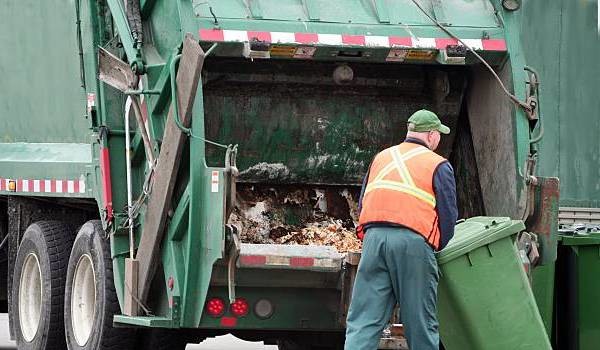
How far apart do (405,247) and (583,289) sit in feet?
6.22

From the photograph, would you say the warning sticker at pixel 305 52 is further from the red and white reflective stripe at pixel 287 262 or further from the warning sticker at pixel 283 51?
the red and white reflective stripe at pixel 287 262

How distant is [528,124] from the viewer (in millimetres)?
7957

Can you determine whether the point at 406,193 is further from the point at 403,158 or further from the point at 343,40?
the point at 343,40

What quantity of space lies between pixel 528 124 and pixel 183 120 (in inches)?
70.4

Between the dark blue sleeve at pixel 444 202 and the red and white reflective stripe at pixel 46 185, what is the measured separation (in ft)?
9.28

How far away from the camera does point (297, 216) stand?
8672mm

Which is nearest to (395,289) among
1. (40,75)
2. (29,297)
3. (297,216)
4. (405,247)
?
(405,247)

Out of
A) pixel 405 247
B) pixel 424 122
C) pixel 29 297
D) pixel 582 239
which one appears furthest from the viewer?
pixel 29 297

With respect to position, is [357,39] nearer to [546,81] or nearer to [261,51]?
[261,51]

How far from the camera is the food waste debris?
8.30m

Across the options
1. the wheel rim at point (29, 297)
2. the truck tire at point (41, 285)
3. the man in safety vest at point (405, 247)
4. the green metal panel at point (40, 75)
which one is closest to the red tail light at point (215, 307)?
the man in safety vest at point (405, 247)

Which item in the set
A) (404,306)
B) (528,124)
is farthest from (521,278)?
(528,124)

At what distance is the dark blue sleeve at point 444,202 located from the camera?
22.0ft

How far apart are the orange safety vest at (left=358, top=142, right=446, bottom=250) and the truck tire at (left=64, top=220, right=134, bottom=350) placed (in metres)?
2.07
